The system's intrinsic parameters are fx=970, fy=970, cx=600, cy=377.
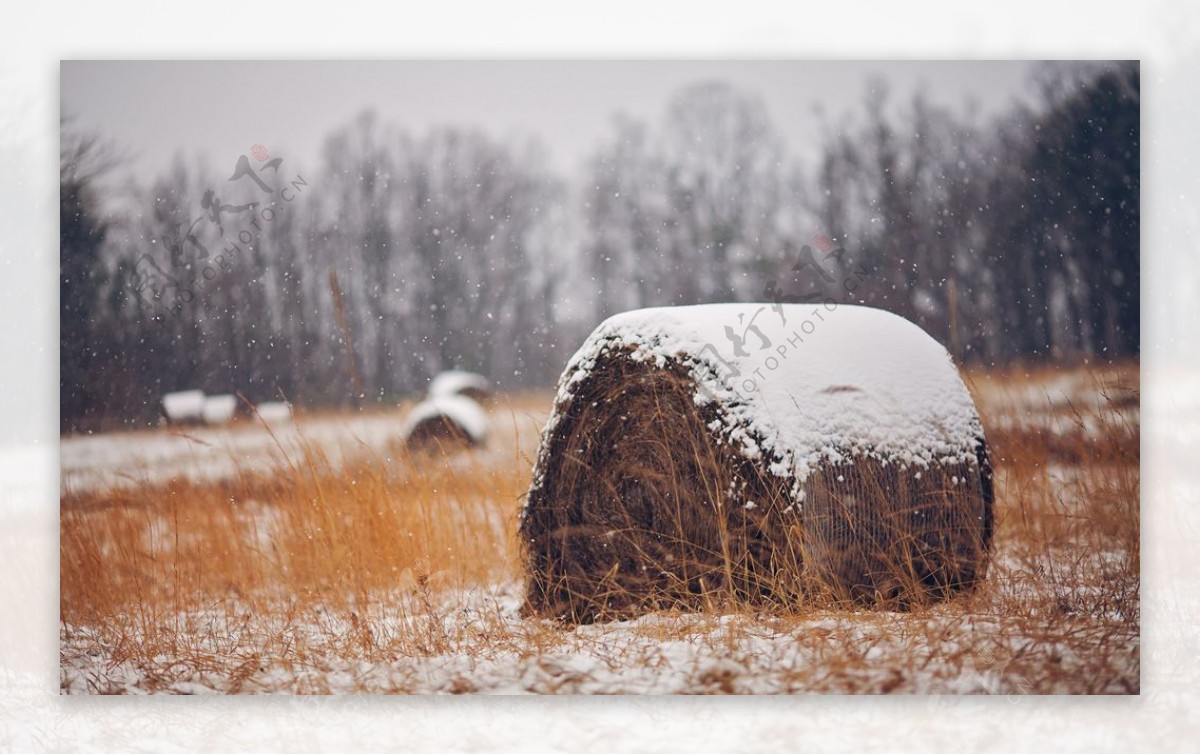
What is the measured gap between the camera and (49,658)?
113 inches

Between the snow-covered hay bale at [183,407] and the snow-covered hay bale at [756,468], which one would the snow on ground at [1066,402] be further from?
the snow-covered hay bale at [183,407]

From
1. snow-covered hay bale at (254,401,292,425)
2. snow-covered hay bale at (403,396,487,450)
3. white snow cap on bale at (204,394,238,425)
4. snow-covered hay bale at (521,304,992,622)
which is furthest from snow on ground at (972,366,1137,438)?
white snow cap on bale at (204,394,238,425)

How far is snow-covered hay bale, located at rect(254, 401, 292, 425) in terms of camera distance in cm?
299

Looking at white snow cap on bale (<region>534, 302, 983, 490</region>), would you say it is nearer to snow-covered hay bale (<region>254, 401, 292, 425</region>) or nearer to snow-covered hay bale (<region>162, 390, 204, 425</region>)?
snow-covered hay bale (<region>254, 401, 292, 425</region>)

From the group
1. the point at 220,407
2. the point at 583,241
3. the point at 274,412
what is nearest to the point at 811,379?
the point at 583,241

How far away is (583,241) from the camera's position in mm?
3061

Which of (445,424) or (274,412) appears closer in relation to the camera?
(274,412)

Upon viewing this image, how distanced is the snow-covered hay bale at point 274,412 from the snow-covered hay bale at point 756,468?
858 millimetres

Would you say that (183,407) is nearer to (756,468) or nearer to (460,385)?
(460,385)

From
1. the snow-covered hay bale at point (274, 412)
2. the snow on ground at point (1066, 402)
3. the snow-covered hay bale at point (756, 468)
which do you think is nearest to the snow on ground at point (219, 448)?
the snow-covered hay bale at point (274, 412)

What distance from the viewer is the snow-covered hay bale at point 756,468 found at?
2441 millimetres

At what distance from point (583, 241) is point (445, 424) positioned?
1031 mm

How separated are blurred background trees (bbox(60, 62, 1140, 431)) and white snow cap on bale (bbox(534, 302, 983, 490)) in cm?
30

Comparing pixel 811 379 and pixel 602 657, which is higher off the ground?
pixel 811 379
